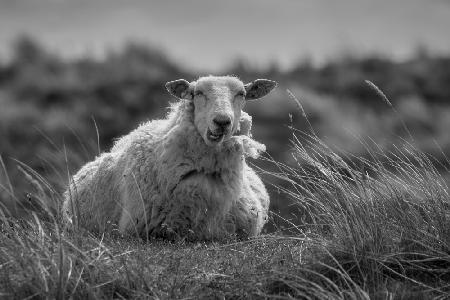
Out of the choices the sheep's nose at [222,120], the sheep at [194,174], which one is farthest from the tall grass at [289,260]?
the sheep at [194,174]

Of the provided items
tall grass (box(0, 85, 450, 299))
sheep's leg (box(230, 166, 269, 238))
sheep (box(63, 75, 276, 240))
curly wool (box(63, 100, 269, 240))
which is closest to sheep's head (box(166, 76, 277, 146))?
sheep (box(63, 75, 276, 240))

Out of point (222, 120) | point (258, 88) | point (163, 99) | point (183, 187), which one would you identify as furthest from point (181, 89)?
→ point (163, 99)

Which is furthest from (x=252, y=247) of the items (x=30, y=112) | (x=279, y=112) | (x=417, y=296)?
(x=30, y=112)

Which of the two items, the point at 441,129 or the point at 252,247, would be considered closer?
the point at 252,247

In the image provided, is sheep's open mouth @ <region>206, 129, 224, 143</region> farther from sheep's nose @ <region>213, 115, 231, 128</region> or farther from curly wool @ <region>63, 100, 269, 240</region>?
curly wool @ <region>63, 100, 269, 240</region>

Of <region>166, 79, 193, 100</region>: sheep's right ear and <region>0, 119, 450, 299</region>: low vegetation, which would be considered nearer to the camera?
<region>0, 119, 450, 299</region>: low vegetation

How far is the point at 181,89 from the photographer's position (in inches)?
309

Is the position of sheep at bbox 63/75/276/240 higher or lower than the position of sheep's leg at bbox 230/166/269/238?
higher

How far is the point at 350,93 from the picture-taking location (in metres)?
33.0

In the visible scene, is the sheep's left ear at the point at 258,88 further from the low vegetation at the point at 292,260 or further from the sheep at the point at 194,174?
the low vegetation at the point at 292,260

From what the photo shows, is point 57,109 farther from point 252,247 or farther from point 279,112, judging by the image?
point 252,247

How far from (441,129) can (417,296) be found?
23.7m

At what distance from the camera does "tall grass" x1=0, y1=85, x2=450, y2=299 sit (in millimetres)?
4719

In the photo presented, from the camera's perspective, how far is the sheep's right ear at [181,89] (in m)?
7.73
